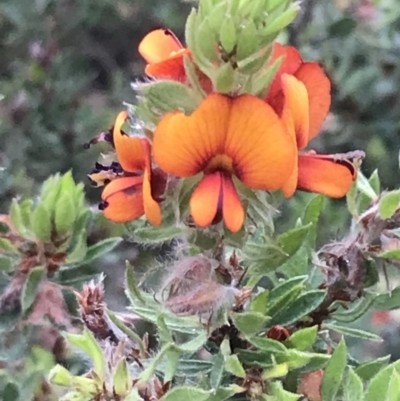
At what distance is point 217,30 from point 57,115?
5.60ft

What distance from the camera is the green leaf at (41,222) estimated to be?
1312mm

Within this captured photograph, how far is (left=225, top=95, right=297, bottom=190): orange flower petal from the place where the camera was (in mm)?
840

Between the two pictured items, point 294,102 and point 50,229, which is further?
point 50,229

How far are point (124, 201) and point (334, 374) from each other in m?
0.37

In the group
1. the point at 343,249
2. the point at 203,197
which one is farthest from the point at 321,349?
the point at 203,197

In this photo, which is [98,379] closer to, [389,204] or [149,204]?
[149,204]

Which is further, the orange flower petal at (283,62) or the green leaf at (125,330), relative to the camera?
the green leaf at (125,330)

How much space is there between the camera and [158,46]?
100 cm

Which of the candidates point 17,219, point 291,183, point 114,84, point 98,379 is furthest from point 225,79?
point 114,84

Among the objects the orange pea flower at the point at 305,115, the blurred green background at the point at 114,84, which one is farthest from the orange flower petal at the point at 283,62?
the blurred green background at the point at 114,84

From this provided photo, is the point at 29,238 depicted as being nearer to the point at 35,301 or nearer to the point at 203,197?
the point at 35,301

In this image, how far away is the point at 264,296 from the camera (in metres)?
1.00

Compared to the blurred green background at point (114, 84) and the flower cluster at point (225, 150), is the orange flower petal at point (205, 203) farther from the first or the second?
the blurred green background at point (114, 84)

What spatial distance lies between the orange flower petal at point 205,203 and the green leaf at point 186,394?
0.64 feet
